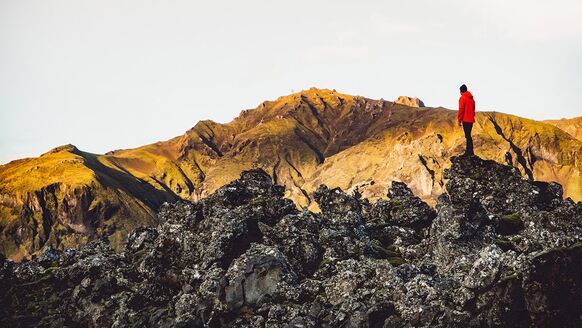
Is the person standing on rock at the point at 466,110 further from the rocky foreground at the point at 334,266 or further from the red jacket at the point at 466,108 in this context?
the rocky foreground at the point at 334,266

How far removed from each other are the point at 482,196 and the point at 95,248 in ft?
163

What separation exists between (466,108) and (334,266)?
17.8 meters

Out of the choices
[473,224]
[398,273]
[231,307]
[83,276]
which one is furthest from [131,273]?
[473,224]

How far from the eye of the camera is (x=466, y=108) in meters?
52.6

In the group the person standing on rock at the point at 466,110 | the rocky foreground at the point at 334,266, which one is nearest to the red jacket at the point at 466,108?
the person standing on rock at the point at 466,110

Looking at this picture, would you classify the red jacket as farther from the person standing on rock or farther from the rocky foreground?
the rocky foreground

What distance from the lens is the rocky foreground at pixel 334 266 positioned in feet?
135

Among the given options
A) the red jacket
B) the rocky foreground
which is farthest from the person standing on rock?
the rocky foreground

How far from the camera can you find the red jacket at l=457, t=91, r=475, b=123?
5234 cm

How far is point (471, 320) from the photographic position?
4059cm

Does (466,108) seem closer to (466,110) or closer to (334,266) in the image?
(466,110)

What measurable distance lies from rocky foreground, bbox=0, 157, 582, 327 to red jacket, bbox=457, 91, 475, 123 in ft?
31.8

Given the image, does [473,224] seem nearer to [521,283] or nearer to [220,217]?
[521,283]

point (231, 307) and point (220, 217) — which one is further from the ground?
point (220, 217)
